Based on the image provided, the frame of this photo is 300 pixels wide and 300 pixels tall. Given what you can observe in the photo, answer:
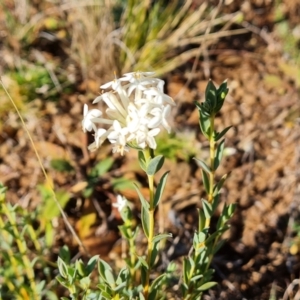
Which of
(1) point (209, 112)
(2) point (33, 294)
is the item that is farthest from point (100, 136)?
(2) point (33, 294)

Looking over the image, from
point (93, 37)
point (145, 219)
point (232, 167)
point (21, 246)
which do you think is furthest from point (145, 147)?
point (93, 37)

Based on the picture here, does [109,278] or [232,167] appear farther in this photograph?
[232,167]

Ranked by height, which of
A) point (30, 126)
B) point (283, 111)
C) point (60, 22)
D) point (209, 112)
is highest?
point (209, 112)

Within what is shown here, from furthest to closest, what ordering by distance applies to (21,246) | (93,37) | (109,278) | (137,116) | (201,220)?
(93,37) → (21,246) → (201,220) → (109,278) → (137,116)

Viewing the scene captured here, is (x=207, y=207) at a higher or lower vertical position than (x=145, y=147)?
lower

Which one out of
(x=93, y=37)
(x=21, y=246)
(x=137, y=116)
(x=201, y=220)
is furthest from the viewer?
(x=93, y=37)

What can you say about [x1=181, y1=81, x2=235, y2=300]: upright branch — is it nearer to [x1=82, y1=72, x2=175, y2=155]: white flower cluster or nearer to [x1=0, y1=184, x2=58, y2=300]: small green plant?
[x1=82, y1=72, x2=175, y2=155]: white flower cluster

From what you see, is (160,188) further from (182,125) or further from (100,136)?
(182,125)

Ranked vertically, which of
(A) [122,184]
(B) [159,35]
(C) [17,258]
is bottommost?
(A) [122,184]

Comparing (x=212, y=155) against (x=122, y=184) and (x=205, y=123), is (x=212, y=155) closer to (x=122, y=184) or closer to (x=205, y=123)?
(x=205, y=123)
